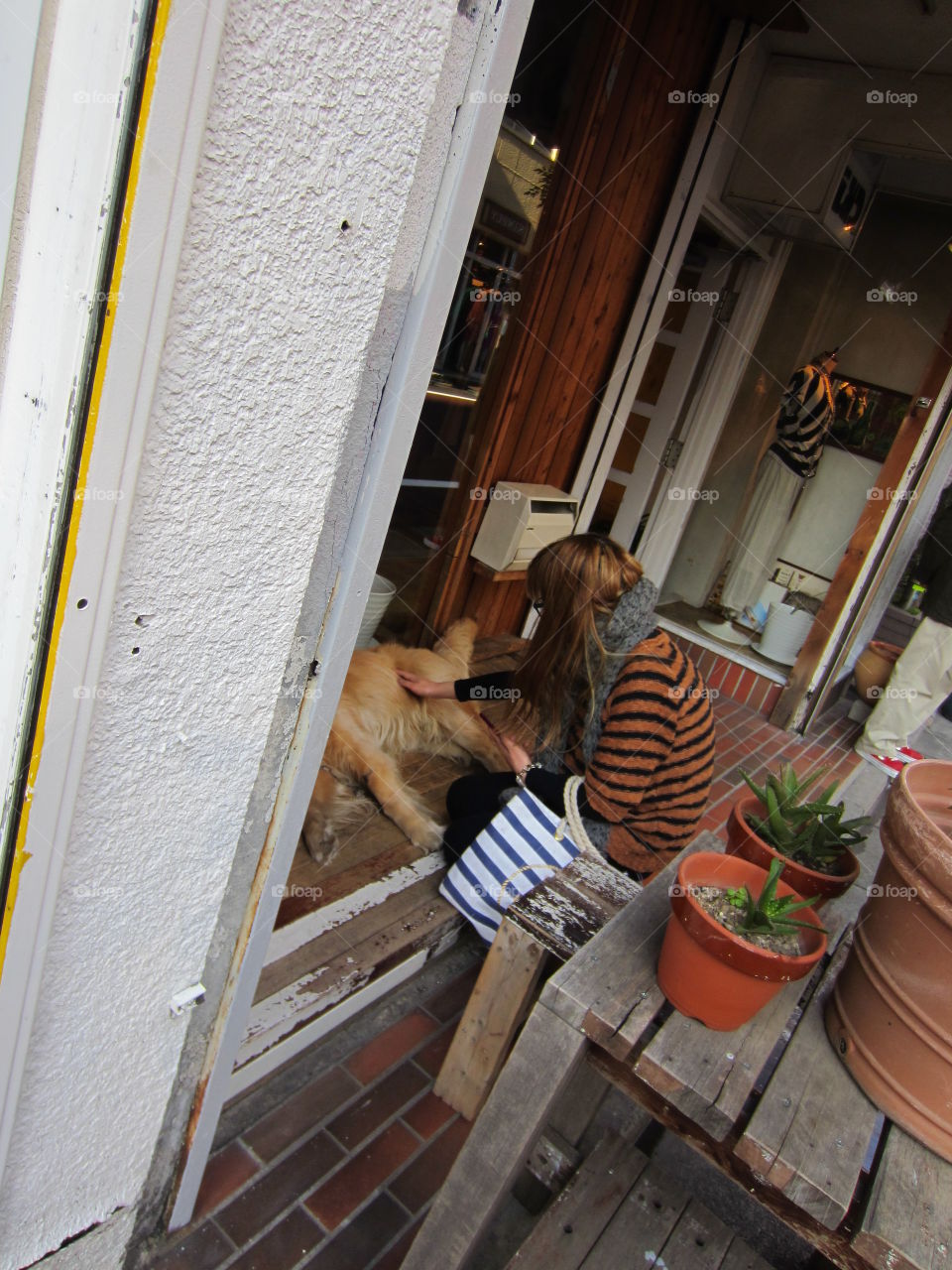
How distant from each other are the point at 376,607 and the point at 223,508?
2429 millimetres

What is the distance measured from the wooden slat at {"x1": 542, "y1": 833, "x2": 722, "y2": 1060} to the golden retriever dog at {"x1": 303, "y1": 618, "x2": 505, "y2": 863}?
132cm

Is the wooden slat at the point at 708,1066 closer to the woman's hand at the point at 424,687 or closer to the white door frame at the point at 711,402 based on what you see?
the woman's hand at the point at 424,687

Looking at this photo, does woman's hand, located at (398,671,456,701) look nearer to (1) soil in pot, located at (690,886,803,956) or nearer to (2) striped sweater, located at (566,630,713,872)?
(2) striped sweater, located at (566,630,713,872)

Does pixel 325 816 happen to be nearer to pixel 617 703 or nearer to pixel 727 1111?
pixel 617 703

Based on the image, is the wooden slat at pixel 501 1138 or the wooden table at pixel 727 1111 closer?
the wooden table at pixel 727 1111

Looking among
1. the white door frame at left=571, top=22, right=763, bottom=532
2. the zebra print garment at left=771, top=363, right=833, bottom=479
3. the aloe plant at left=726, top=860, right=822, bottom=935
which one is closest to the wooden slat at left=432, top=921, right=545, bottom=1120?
the aloe plant at left=726, top=860, right=822, bottom=935

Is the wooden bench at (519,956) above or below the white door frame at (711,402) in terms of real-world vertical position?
below

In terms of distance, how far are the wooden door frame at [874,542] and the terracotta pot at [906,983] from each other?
160 inches

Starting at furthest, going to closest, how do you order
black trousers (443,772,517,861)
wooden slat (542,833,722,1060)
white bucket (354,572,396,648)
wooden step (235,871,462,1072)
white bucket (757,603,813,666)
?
white bucket (757,603,813,666)
white bucket (354,572,396,648)
black trousers (443,772,517,861)
wooden step (235,871,462,1072)
wooden slat (542,833,722,1060)

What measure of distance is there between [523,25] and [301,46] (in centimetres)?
43

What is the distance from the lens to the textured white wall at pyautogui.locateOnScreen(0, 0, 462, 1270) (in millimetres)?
970

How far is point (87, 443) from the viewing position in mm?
923

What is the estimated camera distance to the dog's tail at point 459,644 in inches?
142

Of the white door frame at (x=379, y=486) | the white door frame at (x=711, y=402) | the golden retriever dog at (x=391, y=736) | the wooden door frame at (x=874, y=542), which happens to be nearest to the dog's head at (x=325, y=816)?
the golden retriever dog at (x=391, y=736)
